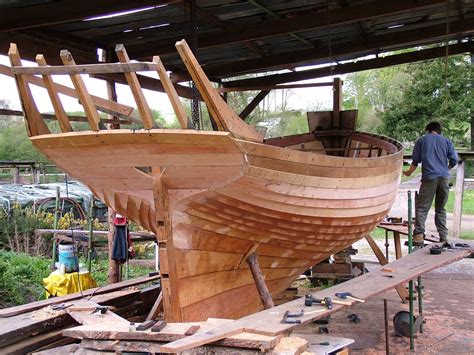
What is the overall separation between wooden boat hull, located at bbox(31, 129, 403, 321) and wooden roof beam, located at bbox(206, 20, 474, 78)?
383cm

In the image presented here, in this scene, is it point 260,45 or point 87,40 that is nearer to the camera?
point 87,40

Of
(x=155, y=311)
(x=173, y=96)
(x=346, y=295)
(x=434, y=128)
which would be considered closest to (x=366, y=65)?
(x=434, y=128)

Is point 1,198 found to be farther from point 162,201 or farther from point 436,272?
point 436,272

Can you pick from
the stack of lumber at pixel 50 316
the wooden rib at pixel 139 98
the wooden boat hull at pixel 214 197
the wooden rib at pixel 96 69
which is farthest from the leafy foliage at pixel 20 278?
the wooden rib at pixel 139 98

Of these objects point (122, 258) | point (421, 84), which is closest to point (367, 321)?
point (122, 258)

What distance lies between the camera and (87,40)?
594 cm

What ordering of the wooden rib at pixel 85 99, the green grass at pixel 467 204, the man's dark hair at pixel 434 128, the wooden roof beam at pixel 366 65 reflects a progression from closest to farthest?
the wooden rib at pixel 85 99 → the man's dark hair at pixel 434 128 → the wooden roof beam at pixel 366 65 → the green grass at pixel 467 204

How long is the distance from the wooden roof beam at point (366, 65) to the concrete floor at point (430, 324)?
372cm

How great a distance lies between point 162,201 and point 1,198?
7.38m

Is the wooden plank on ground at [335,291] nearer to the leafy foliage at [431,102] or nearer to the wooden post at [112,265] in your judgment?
the wooden post at [112,265]

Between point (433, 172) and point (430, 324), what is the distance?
6.10ft

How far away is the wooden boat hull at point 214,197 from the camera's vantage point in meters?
2.91

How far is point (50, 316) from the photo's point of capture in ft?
11.2

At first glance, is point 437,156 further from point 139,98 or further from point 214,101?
point 139,98
